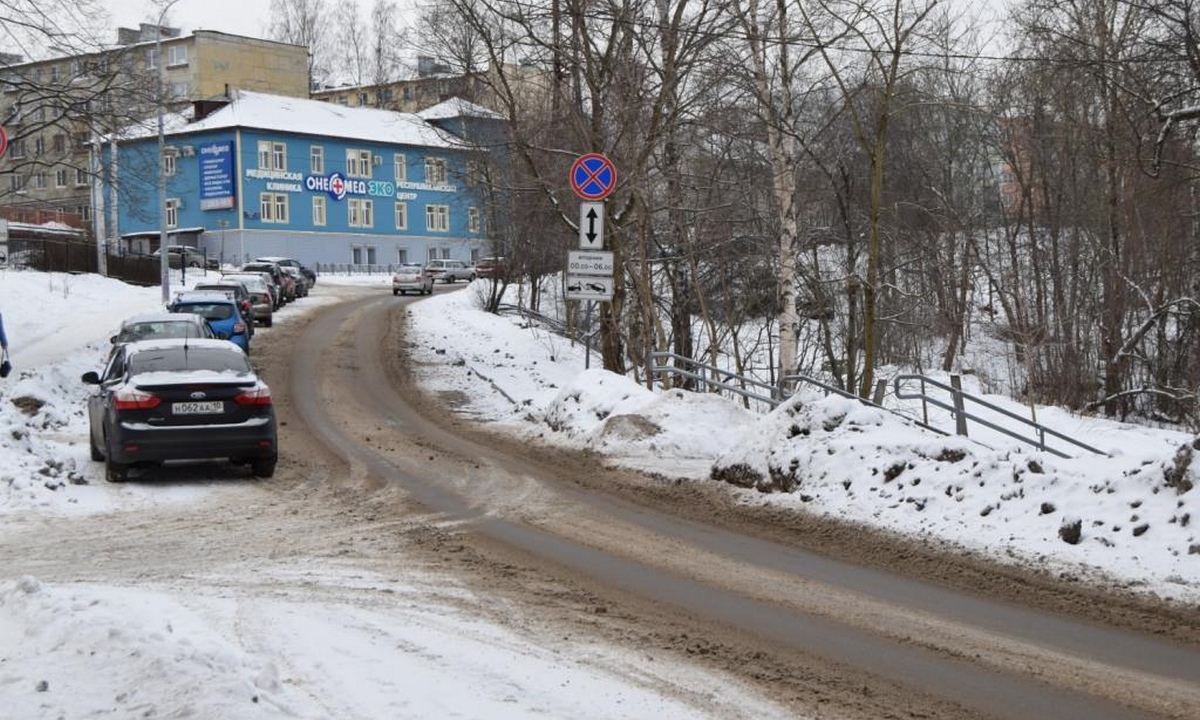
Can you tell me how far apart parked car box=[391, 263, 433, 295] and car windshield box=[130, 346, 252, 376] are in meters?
44.7

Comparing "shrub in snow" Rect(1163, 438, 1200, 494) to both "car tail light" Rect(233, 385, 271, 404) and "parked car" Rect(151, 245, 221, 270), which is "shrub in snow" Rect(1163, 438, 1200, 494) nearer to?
"car tail light" Rect(233, 385, 271, 404)

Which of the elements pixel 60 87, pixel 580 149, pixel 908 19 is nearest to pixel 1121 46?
pixel 908 19

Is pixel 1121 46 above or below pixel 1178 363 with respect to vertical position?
above

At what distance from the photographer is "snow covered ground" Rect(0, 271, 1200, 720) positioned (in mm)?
5391

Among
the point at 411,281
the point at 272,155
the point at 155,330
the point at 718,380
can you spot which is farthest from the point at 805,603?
the point at 272,155

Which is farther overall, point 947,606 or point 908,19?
point 908,19

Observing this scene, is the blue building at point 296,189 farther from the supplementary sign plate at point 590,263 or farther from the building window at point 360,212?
the supplementary sign plate at point 590,263

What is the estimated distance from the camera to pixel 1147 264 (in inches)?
1236

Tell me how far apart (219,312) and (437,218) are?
6551 centimetres

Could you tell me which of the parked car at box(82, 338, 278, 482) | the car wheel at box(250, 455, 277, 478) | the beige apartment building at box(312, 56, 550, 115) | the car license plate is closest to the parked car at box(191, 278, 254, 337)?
the beige apartment building at box(312, 56, 550, 115)

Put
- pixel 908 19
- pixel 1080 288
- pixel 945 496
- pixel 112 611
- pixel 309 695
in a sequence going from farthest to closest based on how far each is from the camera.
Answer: pixel 1080 288, pixel 908 19, pixel 945 496, pixel 112 611, pixel 309 695

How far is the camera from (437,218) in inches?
3632

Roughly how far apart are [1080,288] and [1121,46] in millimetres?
15779

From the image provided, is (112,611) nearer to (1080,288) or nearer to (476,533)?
(476,533)
